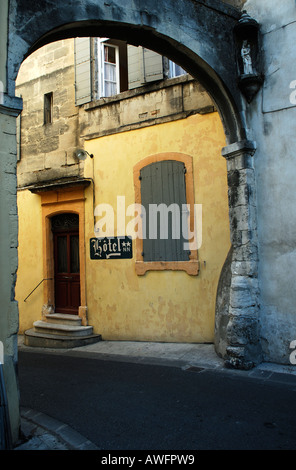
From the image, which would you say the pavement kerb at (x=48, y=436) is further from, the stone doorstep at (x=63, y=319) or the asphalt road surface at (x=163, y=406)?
the stone doorstep at (x=63, y=319)

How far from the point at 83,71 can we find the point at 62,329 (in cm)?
556

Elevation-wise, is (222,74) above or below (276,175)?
above

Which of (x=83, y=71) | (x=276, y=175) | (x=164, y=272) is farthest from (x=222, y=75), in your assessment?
(x=83, y=71)

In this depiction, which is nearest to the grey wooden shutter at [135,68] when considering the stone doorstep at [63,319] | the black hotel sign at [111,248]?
the black hotel sign at [111,248]

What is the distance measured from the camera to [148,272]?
7.24 m

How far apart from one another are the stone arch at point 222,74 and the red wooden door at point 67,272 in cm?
361

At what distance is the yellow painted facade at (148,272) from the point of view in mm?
6586

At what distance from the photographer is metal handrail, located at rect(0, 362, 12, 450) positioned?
3.11 m

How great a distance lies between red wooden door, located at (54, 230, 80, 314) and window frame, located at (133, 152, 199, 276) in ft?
5.86

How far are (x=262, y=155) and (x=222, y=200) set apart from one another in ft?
3.72

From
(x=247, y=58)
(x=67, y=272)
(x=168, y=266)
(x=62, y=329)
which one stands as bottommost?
(x=62, y=329)

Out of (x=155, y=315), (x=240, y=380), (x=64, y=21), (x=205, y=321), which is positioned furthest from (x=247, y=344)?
(x=64, y=21)

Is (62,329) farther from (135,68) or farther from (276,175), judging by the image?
(135,68)
